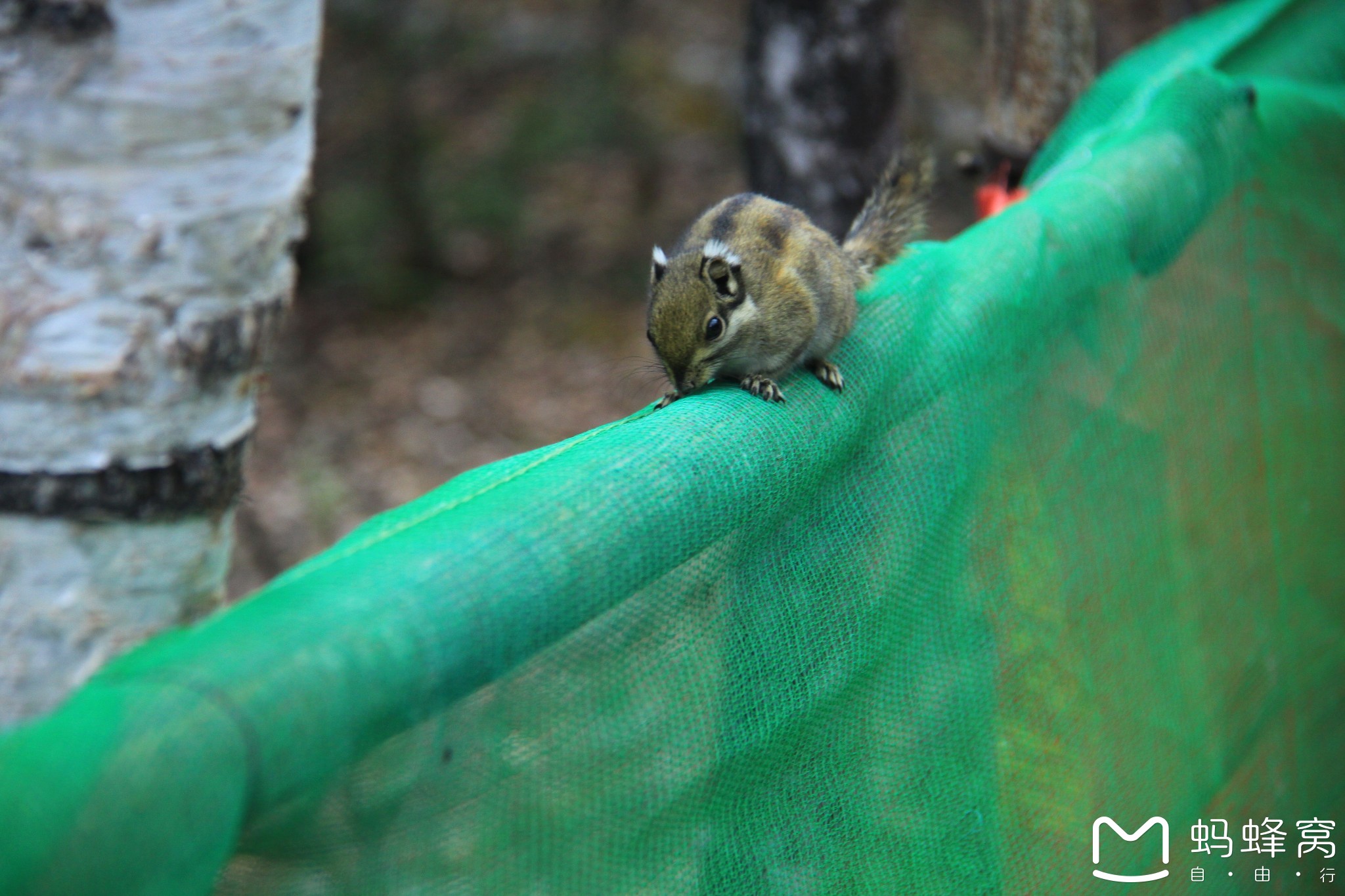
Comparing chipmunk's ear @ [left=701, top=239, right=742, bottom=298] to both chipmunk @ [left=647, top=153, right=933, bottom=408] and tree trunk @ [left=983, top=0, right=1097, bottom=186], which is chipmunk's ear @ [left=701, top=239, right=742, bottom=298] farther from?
tree trunk @ [left=983, top=0, right=1097, bottom=186]

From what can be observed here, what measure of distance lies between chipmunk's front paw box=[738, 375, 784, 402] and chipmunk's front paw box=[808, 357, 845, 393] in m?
Result: 0.08

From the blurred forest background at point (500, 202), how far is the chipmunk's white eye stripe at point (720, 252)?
15.5 ft

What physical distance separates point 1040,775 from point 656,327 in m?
1.25

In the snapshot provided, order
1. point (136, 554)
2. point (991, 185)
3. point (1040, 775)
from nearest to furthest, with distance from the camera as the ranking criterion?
point (136, 554) → point (1040, 775) → point (991, 185)

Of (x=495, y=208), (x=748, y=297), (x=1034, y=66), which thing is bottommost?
(x=495, y=208)

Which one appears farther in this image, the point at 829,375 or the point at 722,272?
the point at 722,272

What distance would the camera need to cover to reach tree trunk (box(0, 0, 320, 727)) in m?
1.44

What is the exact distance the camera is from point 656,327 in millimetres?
2607

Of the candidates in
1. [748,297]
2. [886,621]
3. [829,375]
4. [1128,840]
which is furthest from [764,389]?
[1128,840]

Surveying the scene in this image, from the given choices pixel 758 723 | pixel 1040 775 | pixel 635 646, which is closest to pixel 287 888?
pixel 635 646

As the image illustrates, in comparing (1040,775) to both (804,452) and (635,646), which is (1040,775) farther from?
(635,646)

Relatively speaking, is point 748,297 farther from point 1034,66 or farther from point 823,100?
point 1034,66

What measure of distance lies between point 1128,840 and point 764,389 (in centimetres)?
123

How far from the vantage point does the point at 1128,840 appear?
2.30m
